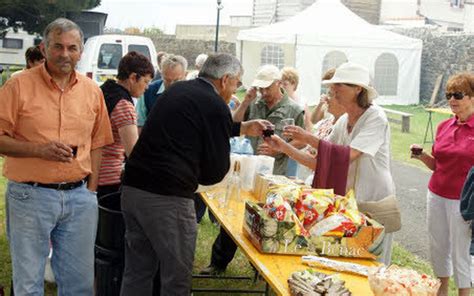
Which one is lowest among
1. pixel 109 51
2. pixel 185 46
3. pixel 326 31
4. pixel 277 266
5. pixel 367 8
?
pixel 277 266

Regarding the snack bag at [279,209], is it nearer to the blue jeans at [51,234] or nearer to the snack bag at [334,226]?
the snack bag at [334,226]

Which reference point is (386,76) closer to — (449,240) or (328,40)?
(328,40)

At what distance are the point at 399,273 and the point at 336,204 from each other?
72cm

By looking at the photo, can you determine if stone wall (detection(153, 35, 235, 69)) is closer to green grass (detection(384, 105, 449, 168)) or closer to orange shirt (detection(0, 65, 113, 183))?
green grass (detection(384, 105, 449, 168))

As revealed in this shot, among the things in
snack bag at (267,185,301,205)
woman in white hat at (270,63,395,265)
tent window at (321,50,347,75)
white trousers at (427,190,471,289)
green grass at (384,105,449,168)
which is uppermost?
tent window at (321,50,347,75)

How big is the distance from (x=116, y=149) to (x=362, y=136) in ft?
5.23

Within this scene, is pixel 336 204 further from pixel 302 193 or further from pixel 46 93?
pixel 46 93

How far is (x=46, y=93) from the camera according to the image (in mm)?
3018

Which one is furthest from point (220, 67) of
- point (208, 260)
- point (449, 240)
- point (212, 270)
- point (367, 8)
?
point (367, 8)

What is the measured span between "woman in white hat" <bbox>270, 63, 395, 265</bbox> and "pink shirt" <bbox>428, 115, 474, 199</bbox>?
998 mm

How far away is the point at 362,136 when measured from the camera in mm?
3424

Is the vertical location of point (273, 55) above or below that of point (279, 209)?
above

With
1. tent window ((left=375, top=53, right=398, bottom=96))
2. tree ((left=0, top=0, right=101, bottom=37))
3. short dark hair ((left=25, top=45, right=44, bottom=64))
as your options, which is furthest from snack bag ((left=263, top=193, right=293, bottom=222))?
tent window ((left=375, top=53, right=398, bottom=96))

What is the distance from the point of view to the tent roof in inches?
674
